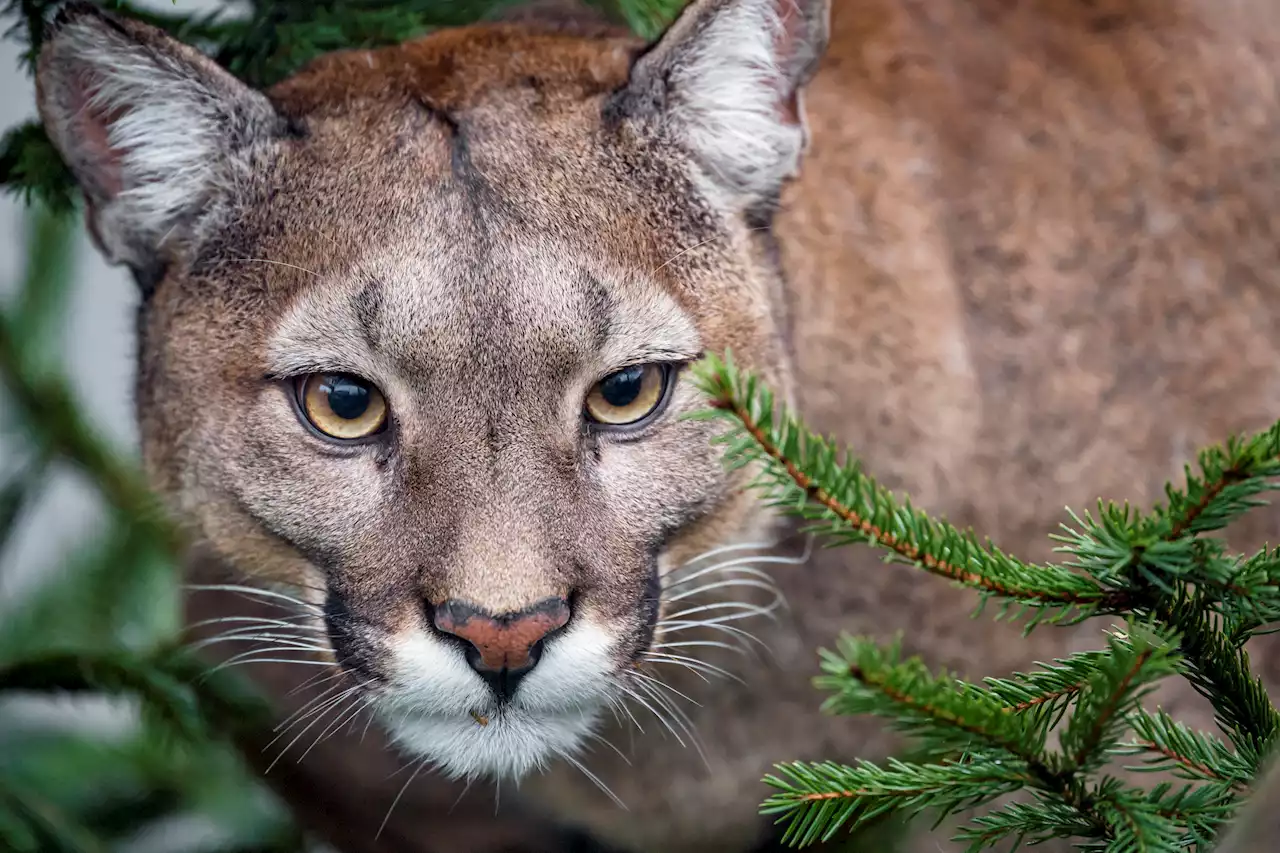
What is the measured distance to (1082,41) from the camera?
9.17 ft

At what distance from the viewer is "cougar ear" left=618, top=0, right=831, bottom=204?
82.5 inches

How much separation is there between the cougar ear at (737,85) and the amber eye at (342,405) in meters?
0.62

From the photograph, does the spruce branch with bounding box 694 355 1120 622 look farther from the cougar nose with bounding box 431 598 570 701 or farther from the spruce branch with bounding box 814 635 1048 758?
the cougar nose with bounding box 431 598 570 701

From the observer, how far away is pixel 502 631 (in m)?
1.74

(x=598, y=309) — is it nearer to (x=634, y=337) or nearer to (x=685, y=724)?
(x=634, y=337)

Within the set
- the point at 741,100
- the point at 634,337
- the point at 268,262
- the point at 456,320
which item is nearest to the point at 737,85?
the point at 741,100

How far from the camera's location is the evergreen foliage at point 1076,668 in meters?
1.18

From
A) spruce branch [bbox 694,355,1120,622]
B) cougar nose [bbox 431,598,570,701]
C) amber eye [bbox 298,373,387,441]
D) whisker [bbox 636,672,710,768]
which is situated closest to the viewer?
spruce branch [bbox 694,355,1120,622]

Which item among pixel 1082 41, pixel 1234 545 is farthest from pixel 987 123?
pixel 1234 545

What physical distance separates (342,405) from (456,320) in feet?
0.78

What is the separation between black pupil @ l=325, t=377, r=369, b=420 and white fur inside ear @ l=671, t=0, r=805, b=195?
0.67 m

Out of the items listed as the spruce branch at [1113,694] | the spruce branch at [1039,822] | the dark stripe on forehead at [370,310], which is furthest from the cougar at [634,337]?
the spruce branch at [1113,694]

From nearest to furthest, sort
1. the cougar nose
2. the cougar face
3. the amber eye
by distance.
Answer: the cougar nose < the cougar face < the amber eye

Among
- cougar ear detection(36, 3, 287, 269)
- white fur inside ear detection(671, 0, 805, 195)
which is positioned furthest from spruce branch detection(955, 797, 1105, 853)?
cougar ear detection(36, 3, 287, 269)
